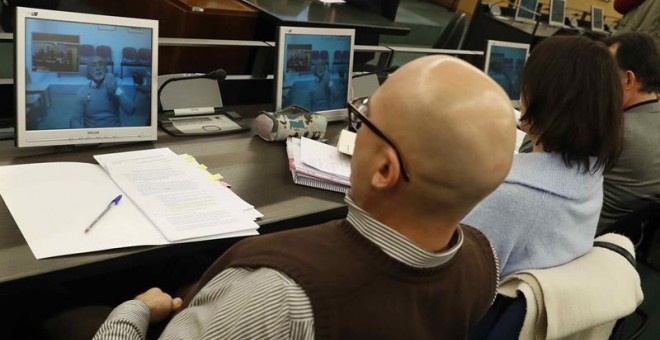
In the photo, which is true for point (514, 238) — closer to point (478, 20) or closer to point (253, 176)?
point (253, 176)

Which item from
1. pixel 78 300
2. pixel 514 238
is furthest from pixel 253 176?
pixel 514 238

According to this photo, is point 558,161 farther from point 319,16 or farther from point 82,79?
point 319,16

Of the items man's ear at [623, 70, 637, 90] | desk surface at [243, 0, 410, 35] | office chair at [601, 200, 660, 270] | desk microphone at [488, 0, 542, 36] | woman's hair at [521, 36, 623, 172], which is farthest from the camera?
desk microphone at [488, 0, 542, 36]

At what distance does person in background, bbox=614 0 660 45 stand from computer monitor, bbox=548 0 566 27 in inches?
49.5

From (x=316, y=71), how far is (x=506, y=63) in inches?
45.7

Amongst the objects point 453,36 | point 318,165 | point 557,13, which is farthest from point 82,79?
point 557,13

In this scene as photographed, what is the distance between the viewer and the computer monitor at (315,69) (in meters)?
1.80

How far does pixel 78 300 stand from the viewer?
1.34 meters

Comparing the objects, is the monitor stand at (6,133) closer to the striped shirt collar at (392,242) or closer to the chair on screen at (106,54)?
the chair on screen at (106,54)

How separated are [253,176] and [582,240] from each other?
0.77 metres

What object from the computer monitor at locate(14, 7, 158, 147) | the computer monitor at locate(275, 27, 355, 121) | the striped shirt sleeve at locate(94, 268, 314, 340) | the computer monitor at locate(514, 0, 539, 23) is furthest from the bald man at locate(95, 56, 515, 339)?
the computer monitor at locate(514, 0, 539, 23)

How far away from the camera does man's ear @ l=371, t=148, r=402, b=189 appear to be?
0.66 metres

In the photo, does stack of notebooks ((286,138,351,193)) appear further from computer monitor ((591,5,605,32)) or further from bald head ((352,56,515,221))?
computer monitor ((591,5,605,32))

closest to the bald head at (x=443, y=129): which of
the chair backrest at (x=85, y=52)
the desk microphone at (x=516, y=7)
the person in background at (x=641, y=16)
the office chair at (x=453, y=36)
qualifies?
the chair backrest at (x=85, y=52)
